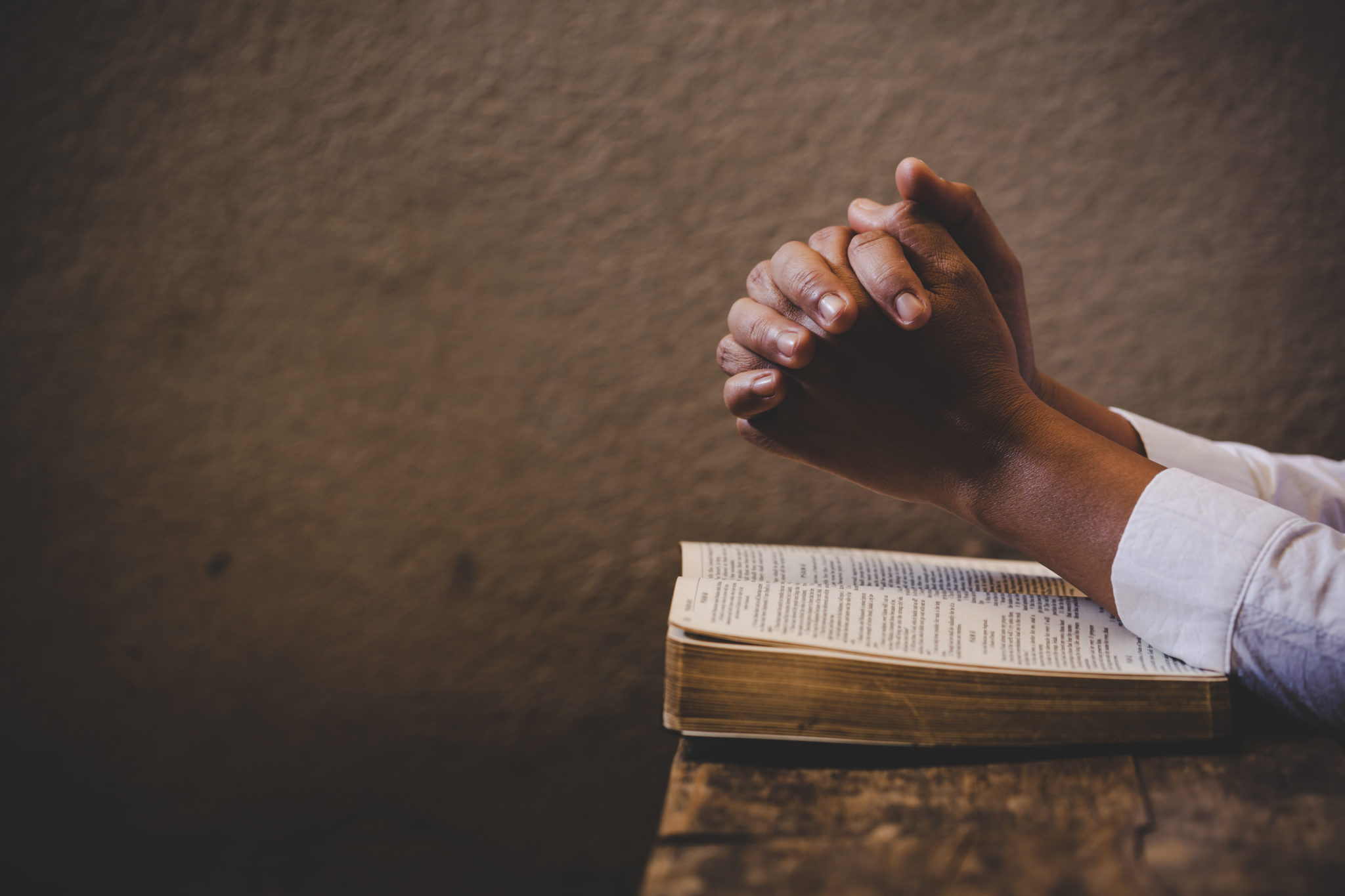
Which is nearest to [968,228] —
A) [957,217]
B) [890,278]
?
[957,217]

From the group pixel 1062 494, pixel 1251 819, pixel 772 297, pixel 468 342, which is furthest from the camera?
pixel 468 342

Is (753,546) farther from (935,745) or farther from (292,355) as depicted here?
(292,355)

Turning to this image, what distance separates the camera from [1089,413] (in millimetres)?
603

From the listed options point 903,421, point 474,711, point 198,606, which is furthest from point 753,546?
point 198,606

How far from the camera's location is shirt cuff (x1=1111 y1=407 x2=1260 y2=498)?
0.55 metres

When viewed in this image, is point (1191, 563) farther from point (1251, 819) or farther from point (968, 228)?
point (968, 228)

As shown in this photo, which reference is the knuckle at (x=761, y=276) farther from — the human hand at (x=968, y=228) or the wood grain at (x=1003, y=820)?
the wood grain at (x=1003, y=820)

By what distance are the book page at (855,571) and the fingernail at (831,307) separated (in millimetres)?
173

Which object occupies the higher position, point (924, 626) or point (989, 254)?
point (989, 254)

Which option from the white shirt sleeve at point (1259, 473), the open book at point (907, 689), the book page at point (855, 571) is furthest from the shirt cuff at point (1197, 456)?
the open book at point (907, 689)

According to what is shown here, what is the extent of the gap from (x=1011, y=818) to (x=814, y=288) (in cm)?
33

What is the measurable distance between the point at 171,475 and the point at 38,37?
0.51 meters

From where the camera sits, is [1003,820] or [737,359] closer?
[1003,820]

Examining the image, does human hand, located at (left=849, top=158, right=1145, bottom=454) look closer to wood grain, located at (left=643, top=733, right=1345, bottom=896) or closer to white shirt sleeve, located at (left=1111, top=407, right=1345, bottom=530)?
white shirt sleeve, located at (left=1111, top=407, right=1345, bottom=530)
